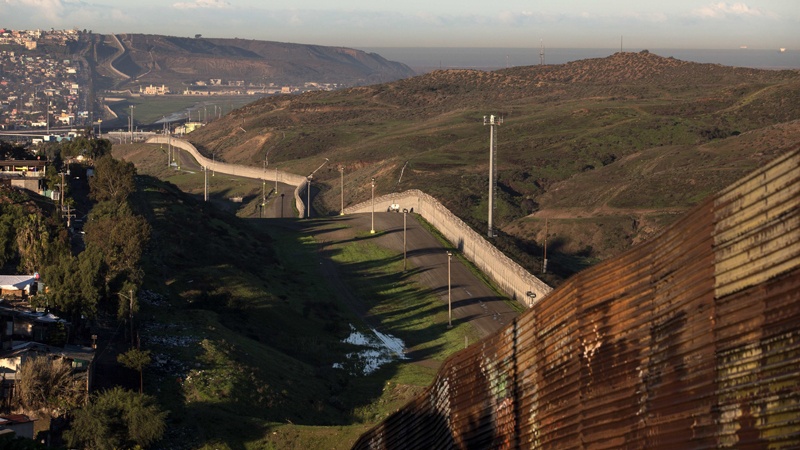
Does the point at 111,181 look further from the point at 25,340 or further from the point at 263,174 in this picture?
the point at 263,174

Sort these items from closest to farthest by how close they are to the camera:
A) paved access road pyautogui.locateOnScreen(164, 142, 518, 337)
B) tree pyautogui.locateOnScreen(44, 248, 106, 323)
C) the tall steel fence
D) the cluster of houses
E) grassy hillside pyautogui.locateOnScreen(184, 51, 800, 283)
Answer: the tall steel fence, the cluster of houses, tree pyautogui.locateOnScreen(44, 248, 106, 323), paved access road pyautogui.locateOnScreen(164, 142, 518, 337), grassy hillside pyautogui.locateOnScreen(184, 51, 800, 283)

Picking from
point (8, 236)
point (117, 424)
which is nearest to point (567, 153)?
point (8, 236)

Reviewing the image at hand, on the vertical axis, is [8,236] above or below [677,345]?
below

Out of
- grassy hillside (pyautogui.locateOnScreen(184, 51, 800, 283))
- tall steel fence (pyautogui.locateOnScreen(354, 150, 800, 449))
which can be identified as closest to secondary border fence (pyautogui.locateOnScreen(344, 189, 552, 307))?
grassy hillside (pyautogui.locateOnScreen(184, 51, 800, 283))

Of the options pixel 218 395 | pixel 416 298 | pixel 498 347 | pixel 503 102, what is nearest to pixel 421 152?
pixel 503 102

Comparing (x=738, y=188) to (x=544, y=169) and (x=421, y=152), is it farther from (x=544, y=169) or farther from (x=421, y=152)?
(x=421, y=152)

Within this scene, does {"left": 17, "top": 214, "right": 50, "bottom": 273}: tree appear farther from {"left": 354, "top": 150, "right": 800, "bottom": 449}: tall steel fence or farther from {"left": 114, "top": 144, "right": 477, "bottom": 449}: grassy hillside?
{"left": 354, "top": 150, "right": 800, "bottom": 449}: tall steel fence
